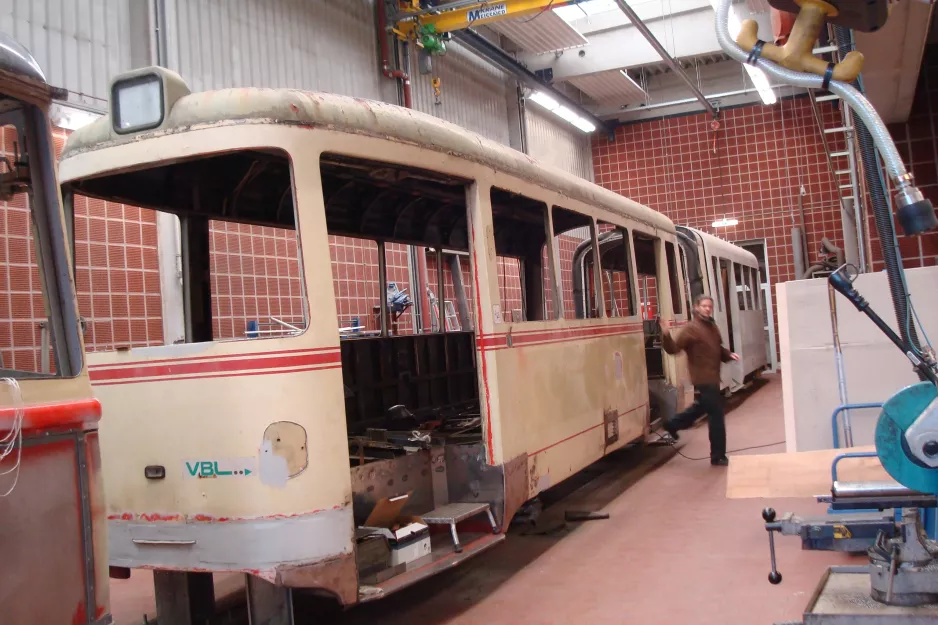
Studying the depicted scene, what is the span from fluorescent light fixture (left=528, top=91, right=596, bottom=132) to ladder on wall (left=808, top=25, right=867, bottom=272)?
4540 mm

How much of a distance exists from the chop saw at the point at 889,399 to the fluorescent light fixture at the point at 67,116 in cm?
539

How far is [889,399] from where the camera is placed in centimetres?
290

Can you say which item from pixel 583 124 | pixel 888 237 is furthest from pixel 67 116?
pixel 583 124

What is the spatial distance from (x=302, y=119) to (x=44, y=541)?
2193mm

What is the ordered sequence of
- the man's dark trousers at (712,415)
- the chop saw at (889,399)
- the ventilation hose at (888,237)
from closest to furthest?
the chop saw at (889,399), the ventilation hose at (888,237), the man's dark trousers at (712,415)

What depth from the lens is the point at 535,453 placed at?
546cm

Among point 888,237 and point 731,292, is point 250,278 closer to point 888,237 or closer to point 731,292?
point 888,237

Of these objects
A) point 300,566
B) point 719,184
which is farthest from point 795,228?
point 300,566

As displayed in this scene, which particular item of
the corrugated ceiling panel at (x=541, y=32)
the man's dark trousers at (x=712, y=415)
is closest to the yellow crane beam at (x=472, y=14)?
the corrugated ceiling panel at (x=541, y=32)

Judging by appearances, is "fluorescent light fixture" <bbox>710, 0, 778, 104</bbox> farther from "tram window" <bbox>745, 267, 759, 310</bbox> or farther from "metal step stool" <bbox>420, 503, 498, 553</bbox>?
"metal step stool" <bbox>420, 503, 498, 553</bbox>

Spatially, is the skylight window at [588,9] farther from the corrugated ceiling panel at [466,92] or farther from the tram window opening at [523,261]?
the tram window opening at [523,261]

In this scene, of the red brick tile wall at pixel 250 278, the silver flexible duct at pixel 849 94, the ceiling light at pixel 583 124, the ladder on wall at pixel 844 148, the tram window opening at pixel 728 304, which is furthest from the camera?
the ceiling light at pixel 583 124

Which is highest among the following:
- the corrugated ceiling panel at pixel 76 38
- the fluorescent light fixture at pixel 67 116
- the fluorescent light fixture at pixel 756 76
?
the fluorescent light fixture at pixel 756 76

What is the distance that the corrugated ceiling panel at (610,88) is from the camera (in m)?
15.5
